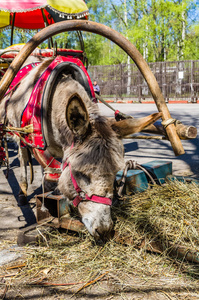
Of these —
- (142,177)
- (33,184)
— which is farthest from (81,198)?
(33,184)

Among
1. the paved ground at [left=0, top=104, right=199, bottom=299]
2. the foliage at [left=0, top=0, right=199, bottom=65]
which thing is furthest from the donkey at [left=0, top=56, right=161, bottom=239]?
the foliage at [left=0, top=0, right=199, bottom=65]

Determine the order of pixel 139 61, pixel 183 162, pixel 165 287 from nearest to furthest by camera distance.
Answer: pixel 165 287 < pixel 139 61 < pixel 183 162

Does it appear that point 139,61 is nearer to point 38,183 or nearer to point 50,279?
point 50,279

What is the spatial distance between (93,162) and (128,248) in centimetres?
94

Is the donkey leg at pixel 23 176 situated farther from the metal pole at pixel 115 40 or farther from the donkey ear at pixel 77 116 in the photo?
the donkey ear at pixel 77 116

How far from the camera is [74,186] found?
8.51ft

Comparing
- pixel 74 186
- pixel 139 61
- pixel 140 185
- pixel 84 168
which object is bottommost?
pixel 140 185

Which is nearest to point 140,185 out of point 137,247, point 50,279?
point 137,247

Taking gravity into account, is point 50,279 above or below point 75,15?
below

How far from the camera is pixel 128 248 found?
2748 mm

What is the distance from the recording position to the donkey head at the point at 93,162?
2.41 metres

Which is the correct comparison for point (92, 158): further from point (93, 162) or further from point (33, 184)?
point (33, 184)

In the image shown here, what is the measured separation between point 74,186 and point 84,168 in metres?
0.23

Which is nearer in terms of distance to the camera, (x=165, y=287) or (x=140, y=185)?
(x=165, y=287)
